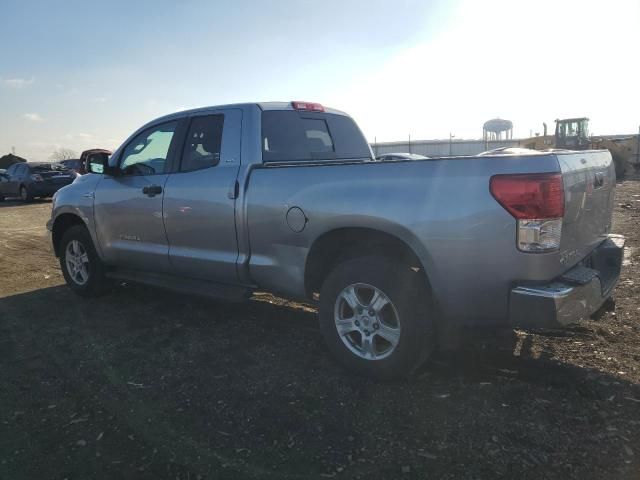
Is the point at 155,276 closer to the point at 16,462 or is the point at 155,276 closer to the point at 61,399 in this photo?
the point at 61,399

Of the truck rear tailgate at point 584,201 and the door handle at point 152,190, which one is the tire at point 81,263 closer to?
the door handle at point 152,190

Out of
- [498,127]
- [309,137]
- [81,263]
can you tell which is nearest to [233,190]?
[309,137]

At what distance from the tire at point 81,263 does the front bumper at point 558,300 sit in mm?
4541

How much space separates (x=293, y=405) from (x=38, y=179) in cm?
1904

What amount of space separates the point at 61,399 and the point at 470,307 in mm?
2756

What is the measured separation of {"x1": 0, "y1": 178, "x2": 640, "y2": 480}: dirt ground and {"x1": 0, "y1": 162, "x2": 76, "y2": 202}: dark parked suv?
1599 cm

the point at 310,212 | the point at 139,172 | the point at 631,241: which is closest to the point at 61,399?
the point at 310,212

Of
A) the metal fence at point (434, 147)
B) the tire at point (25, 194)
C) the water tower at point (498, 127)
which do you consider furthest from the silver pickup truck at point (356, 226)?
the water tower at point (498, 127)

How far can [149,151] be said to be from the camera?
5.14 meters

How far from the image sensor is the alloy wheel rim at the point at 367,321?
11.1 feet

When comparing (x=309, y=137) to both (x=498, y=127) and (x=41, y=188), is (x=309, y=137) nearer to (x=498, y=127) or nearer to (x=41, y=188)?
(x=41, y=188)

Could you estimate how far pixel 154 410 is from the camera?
3193 millimetres

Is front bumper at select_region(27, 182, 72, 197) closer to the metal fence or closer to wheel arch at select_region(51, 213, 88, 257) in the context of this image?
wheel arch at select_region(51, 213, 88, 257)

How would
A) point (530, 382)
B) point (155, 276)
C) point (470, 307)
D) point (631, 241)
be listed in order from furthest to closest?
point (631, 241), point (155, 276), point (530, 382), point (470, 307)
